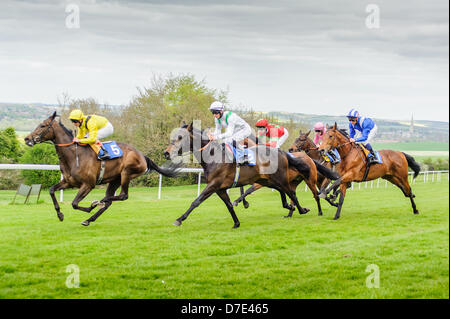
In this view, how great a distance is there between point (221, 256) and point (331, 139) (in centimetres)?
419

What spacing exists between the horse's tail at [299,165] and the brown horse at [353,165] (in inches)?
16.9

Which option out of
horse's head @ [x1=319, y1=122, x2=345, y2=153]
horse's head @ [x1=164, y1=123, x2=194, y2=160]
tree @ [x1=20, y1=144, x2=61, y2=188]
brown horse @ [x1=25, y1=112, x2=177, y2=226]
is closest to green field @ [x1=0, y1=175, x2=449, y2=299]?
brown horse @ [x1=25, y1=112, x2=177, y2=226]

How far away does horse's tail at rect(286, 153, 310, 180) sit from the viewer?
8.80 metres

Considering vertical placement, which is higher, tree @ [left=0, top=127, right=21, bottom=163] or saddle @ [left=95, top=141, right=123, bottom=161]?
saddle @ [left=95, top=141, right=123, bottom=161]

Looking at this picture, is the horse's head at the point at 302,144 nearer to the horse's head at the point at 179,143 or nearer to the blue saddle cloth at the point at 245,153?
the blue saddle cloth at the point at 245,153

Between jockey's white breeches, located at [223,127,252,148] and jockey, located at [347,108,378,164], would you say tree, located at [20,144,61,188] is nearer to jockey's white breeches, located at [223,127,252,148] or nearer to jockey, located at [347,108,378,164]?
jockey's white breeches, located at [223,127,252,148]

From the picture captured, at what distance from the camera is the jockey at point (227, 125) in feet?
24.6

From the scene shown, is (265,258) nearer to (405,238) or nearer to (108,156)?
(405,238)

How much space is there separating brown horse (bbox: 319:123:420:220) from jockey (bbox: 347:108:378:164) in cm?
13

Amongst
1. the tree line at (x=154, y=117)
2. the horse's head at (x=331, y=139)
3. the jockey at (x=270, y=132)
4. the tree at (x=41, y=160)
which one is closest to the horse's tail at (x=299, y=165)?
the horse's head at (x=331, y=139)
